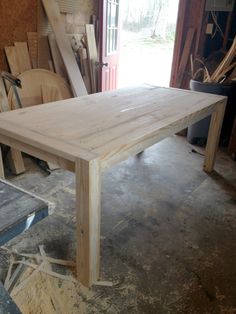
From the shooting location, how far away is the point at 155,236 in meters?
1.81

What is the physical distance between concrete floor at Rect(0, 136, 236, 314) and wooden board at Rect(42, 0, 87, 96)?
0.95 metres

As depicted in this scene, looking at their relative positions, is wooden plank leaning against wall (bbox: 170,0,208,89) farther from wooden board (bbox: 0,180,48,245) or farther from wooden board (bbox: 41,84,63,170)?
wooden board (bbox: 0,180,48,245)

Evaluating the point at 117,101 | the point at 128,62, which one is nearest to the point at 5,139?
the point at 117,101

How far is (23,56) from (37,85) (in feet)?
0.95

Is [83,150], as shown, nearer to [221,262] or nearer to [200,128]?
[221,262]

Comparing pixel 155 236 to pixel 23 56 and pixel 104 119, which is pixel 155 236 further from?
pixel 23 56

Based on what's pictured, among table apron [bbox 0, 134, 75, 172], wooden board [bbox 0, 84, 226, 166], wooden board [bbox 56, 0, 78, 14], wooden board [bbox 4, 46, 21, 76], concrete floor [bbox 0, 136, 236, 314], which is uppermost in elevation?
wooden board [bbox 56, 0, 78, 14]

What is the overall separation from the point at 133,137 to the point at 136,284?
0.77 meters

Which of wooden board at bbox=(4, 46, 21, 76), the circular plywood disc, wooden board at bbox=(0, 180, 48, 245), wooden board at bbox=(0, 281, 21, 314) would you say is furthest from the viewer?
the circular plywood disc

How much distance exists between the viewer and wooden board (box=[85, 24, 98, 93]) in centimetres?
329

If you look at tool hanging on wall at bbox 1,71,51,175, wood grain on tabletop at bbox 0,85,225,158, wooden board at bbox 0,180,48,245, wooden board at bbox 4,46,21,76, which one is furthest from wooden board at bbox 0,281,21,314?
wooden board at bbox 4,46,21,76

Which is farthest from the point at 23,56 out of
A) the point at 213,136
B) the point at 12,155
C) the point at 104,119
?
the point at 213,136

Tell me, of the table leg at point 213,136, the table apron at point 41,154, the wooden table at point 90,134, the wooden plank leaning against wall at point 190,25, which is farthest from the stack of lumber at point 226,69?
the table apron at point 41,154

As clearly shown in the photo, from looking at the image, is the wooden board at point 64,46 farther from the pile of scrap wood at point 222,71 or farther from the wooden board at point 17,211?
the wooden board at point 17,211
